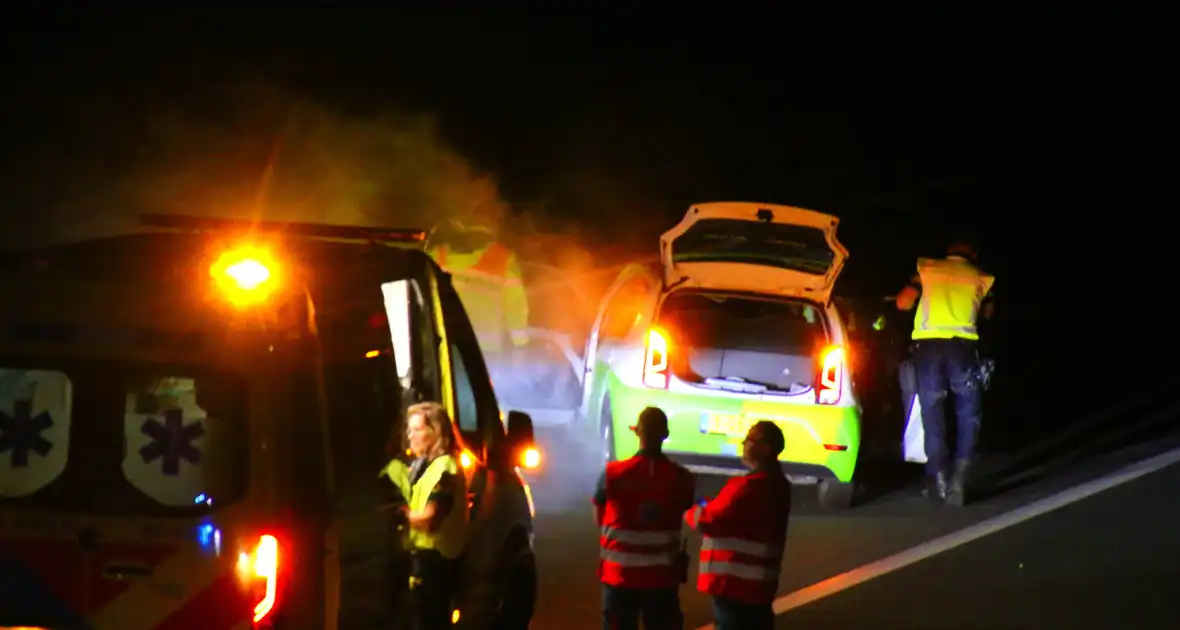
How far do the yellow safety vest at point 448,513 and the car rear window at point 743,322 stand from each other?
491 cm

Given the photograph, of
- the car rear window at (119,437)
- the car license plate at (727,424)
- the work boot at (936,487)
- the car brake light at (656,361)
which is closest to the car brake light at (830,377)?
the car license plate at (727,424)

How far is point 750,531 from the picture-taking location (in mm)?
5625

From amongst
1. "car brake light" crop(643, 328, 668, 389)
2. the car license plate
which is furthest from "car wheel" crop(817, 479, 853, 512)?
"car brake light" crop(643, 328, 668, 389)

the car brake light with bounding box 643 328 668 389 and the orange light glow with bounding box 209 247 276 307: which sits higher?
the car brake light with bounding box 643 328 668 389

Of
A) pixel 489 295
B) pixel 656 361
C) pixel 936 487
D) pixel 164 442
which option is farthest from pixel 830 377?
pixel 164 442

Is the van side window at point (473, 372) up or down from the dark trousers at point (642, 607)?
up

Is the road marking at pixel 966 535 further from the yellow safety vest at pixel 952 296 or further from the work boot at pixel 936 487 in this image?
the yellow safety vest at pixel 952 296

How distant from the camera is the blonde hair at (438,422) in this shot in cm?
510

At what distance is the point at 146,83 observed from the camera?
17.5m

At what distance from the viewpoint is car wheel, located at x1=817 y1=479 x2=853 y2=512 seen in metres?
10.2

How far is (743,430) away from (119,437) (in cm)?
643

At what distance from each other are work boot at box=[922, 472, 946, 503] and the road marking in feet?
2.46

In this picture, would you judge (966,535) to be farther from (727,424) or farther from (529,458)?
(529,458)

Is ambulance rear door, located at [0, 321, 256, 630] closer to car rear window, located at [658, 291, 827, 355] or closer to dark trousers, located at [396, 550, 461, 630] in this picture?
dark trousers, located at [396, 550, 461, 630]
